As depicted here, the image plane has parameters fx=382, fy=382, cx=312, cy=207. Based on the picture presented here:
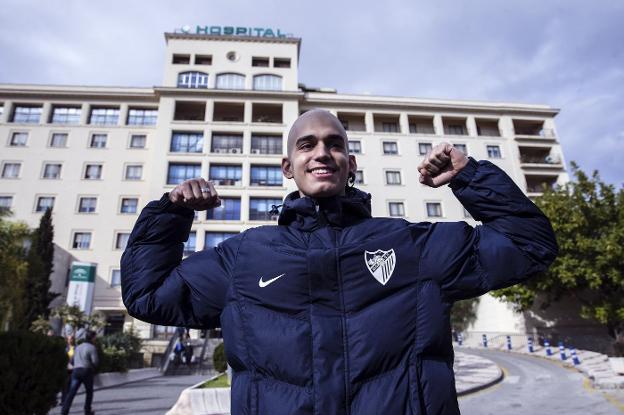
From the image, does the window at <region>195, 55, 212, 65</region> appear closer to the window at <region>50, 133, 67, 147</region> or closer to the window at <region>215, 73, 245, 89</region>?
the window at <region>215, 73, 245, 89</region>

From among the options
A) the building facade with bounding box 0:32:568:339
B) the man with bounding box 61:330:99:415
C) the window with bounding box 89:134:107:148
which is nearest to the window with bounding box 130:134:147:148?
the building facade with bounding box 0:32:568:339

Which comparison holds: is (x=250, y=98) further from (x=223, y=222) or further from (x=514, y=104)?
(x=514, y=104)

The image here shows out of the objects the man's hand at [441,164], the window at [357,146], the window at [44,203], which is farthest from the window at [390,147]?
the man's hand at [441,164]

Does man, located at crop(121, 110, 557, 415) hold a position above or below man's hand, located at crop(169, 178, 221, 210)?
below

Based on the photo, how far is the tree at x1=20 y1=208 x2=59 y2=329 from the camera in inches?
1002

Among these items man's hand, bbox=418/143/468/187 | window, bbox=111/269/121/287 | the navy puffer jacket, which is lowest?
the navy puffer jacket

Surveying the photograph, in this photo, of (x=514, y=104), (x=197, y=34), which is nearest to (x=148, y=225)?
(x=197, y=34)

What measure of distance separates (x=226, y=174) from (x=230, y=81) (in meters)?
10.3

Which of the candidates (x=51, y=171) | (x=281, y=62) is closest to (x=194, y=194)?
(x=51, y=171)

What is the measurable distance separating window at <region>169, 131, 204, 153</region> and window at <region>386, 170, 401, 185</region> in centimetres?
1746

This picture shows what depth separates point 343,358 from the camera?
1.31m

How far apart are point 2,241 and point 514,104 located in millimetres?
43583

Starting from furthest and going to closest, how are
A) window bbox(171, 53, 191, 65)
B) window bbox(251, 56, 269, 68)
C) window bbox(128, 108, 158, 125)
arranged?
1. window bbox(251, 56, 269, 68)
2. window bbox(171, 53, 191, 65)
3. window bbox(128, 108, 158, 125)

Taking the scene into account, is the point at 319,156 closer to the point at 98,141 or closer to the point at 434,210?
the point at 434,210
